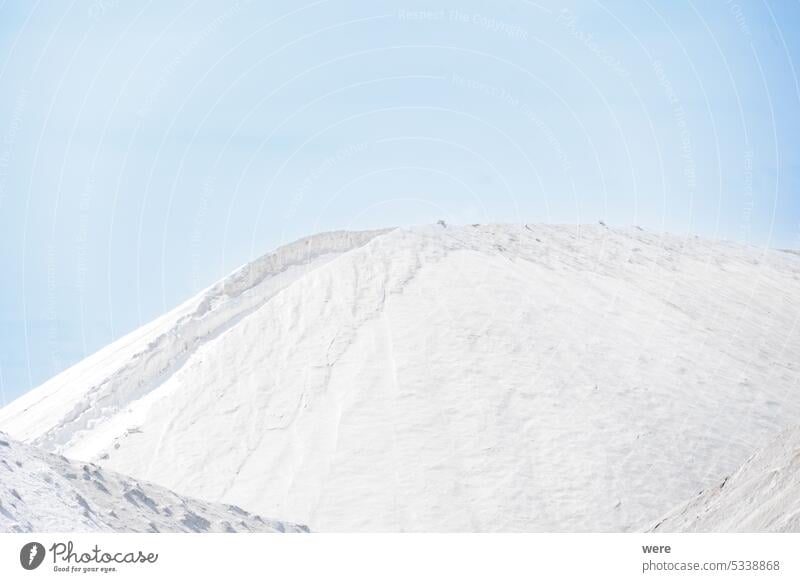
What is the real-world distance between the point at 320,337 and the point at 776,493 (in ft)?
63.7

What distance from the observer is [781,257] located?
186 ft

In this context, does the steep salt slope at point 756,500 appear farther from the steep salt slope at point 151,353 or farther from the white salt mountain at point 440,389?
the steep salt slope at point 151,353

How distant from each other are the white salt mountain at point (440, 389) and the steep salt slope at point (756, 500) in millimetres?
6922

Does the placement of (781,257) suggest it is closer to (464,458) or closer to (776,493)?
(464,458)

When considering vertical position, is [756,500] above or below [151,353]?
below

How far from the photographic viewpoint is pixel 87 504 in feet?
72.5

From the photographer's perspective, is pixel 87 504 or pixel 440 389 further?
pixel 440 389

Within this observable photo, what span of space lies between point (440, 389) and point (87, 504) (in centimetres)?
1607

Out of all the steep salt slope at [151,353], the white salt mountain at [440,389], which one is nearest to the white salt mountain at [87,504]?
the white salt mountain at [440,389]

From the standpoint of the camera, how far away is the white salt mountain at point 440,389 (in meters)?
33.3

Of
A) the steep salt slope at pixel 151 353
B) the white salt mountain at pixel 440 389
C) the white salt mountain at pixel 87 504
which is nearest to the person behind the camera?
the white salt mountain at pixel 87 504

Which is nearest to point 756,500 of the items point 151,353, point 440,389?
point 440,389

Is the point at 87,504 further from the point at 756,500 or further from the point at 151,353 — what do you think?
the point at 151,353
